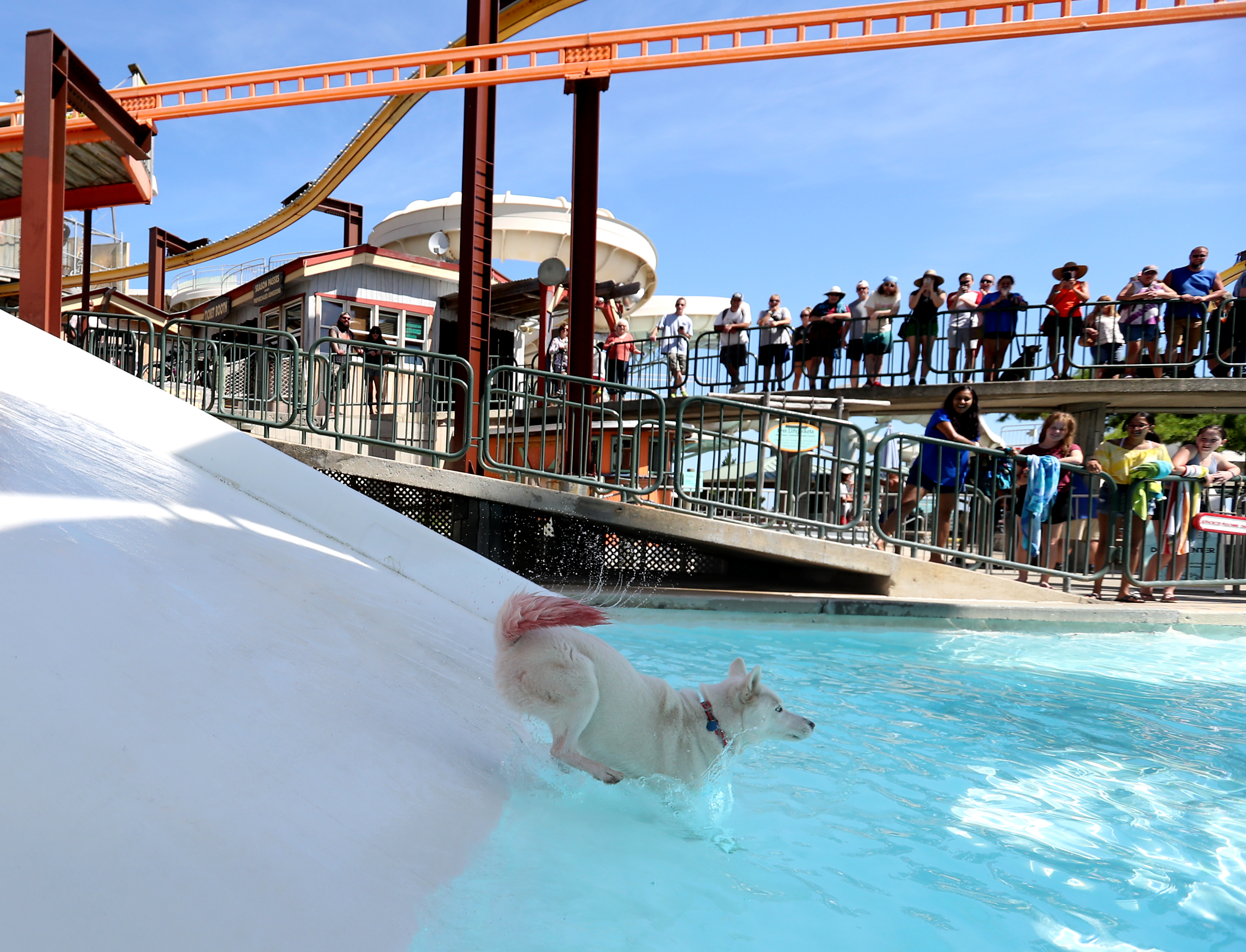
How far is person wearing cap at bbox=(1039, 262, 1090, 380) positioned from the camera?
13.6m

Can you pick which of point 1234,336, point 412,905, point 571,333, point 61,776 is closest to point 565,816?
point 412,905

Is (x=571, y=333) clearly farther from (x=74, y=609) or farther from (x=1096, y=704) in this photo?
(x=74, y=609)

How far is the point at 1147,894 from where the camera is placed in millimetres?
2859

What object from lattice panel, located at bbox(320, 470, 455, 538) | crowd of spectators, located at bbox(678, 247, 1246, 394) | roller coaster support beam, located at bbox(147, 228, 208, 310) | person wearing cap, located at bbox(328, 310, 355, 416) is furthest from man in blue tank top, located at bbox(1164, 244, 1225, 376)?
roller coaster support beam, located at bbox(147, 228, 208, 310)

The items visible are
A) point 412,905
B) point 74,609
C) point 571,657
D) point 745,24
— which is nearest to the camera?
point 412,905

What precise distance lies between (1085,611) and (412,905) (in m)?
7.86

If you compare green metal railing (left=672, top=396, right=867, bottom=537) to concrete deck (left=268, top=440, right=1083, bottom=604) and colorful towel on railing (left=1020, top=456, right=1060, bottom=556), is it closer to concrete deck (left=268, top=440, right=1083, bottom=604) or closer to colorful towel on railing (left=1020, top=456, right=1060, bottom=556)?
concrete deck (left=268, top=440, right=1083, bottom=604)

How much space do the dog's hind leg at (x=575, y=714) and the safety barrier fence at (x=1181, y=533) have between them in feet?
26.9

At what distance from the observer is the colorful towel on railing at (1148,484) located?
902 cm

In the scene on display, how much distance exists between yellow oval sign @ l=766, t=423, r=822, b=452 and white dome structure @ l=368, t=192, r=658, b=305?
530 inches

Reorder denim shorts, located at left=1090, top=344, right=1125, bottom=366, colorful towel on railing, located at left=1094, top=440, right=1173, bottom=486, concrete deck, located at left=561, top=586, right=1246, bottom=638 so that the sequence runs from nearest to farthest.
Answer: concrete deck, located at left=561, top=586, right=1246, bottom=638, colorful towel on railing, located at left=1094, top=440, right=1173, bottom=486, denim shorts, located at left=1090, top=344, right=1125, bottom=366

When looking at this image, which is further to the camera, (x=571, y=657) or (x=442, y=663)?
(x=442, y=663)

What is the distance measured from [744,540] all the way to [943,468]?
2.41 metres

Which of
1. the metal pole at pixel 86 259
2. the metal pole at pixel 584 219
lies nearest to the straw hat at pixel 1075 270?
the metal pole at pixel 584 219
